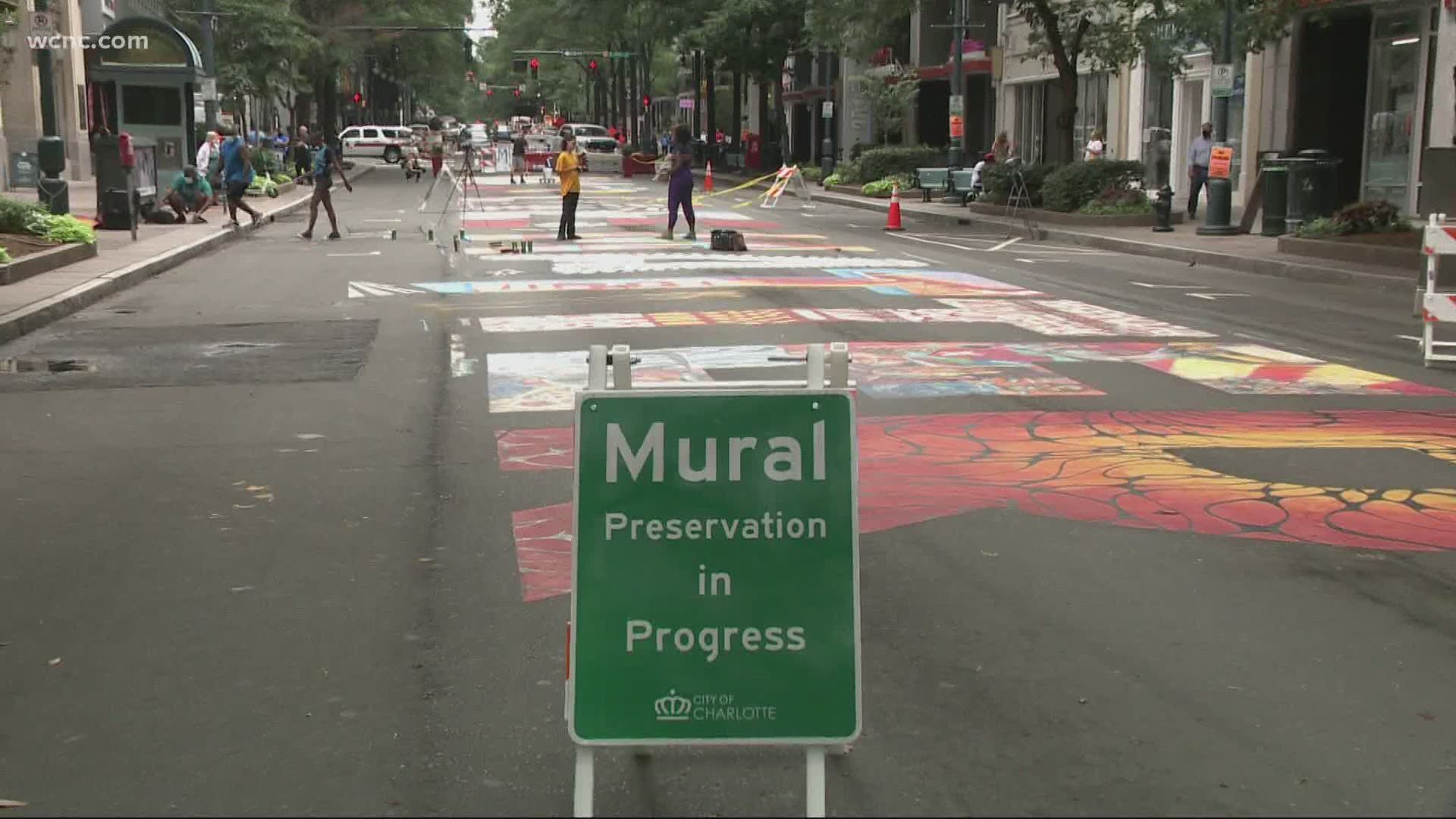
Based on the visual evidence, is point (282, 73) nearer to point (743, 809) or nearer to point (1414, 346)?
point (1414, 346)

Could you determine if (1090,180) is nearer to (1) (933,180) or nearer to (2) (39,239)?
(1) (933,180)

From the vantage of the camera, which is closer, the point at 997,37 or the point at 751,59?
the point at 997,37

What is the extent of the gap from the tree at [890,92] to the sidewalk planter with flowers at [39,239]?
29.1 m

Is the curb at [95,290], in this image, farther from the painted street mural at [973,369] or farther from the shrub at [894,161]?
the shrub at [894,161]

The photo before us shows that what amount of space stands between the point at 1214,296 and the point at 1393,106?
13.0 metres

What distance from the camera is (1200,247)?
23.5 m

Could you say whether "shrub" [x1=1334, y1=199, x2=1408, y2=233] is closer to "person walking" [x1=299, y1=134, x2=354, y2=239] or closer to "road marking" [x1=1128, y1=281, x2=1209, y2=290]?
"road marking" [x1=1128, y1=281, x2=1209, y2=290]

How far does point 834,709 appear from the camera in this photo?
375 cm

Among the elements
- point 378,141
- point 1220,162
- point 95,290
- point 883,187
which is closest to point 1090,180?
point 1220,162

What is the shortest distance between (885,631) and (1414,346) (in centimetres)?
936

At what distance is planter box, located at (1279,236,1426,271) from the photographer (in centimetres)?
1952

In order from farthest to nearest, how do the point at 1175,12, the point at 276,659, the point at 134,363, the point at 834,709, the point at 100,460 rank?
1. the point at 1175,12
2. the point at 134,363
3. the point at 100,460
4. the point at 276,659
5. the point at 834,709

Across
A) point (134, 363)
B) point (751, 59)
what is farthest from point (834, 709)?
point (751, 59)

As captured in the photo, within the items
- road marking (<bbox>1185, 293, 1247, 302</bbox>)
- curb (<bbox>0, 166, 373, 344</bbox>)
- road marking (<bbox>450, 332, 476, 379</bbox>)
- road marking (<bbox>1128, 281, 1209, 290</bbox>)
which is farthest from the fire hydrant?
road marking (<bbox>450, 332, 476, 379</bbox>)
